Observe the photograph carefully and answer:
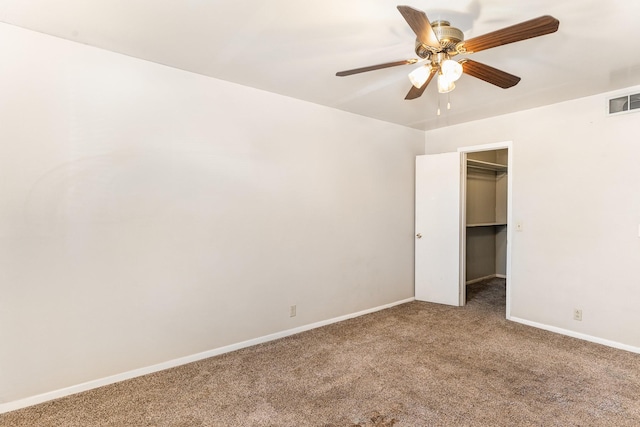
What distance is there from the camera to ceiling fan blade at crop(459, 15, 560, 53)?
1.51m

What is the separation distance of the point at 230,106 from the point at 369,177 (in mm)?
1911

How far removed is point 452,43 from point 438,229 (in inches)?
116

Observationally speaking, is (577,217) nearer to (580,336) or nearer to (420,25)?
(580,336)

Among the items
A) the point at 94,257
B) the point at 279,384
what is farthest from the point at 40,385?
the point at 279,384

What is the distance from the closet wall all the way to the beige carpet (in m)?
2.41

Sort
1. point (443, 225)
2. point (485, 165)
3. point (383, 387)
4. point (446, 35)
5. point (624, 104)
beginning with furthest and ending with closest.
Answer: point (485, 165), point (443, 225), point (624, 104), point (383, 387), point (446, 35)

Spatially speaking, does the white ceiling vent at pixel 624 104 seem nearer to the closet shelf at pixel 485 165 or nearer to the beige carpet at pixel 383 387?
the closet shelf at pixel 485 165

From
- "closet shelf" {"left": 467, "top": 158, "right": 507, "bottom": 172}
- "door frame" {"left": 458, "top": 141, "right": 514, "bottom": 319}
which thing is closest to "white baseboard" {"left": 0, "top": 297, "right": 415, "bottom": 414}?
"door frame" {"left": 458, "top": 141, "right": 514, "bottom": 319}

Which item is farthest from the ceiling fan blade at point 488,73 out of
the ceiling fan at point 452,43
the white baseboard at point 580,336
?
the white baseboard at point 580,336

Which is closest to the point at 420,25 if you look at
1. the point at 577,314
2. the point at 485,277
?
the point at 577,314

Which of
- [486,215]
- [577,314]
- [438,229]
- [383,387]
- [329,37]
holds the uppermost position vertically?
[329,37]

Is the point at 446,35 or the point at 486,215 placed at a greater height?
the point at 446,35

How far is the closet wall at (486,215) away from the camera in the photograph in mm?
5531

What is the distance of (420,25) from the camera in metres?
1.59
